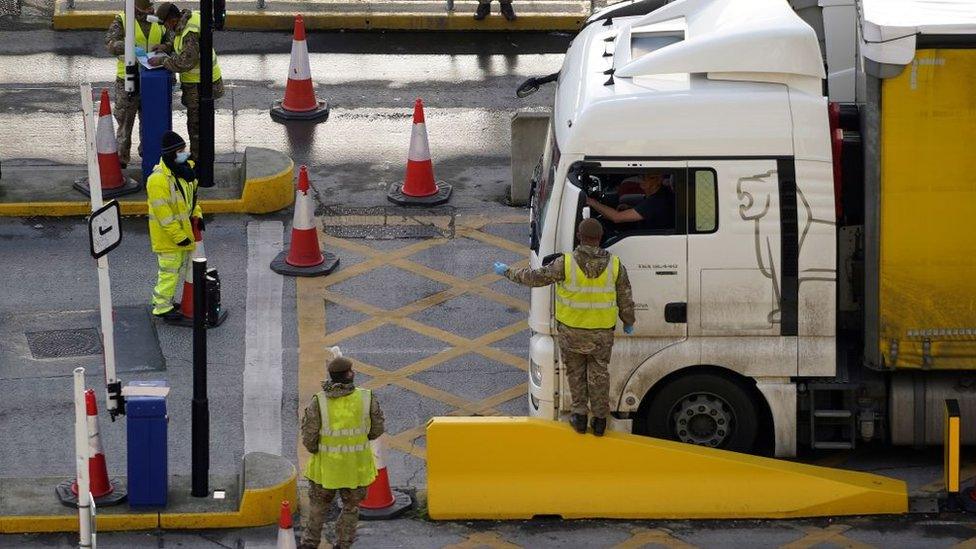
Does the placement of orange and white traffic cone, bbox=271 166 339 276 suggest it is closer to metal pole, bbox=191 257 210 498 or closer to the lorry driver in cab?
metal pole, bbox=191 257 210 498

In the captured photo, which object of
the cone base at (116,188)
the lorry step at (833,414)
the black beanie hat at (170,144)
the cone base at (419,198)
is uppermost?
the black beanie hat at (170,144)

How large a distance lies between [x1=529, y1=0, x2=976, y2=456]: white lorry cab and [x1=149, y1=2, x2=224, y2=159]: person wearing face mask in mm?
6044

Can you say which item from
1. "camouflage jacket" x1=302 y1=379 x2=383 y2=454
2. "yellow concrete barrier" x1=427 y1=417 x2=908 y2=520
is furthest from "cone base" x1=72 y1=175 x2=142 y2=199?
"camouflage jacket" x1=302 y1=379 x2=383 y2=454

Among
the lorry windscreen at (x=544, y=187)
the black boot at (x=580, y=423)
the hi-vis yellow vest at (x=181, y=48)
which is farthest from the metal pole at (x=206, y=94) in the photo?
the black boot at (x=580, y=423)

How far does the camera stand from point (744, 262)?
1216 cm

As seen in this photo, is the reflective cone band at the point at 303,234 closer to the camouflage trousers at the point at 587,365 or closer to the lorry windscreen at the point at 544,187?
the lorry windscreen at the point at 544,187

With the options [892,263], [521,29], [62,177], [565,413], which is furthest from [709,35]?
[521,29]

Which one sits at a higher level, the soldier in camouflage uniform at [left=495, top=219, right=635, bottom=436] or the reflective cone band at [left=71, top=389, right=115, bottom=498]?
the soldier in camouflage uniform at [left=495, top=219, right=635, bottom=436]

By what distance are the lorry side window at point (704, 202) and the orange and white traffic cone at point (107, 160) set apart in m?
7.23

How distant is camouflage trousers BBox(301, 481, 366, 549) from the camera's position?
441 inches

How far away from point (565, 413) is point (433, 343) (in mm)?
2715

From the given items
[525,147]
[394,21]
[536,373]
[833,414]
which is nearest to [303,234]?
[525,147]

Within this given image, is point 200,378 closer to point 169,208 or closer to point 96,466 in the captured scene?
point 96,466

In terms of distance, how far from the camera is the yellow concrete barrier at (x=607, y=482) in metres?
12.1
